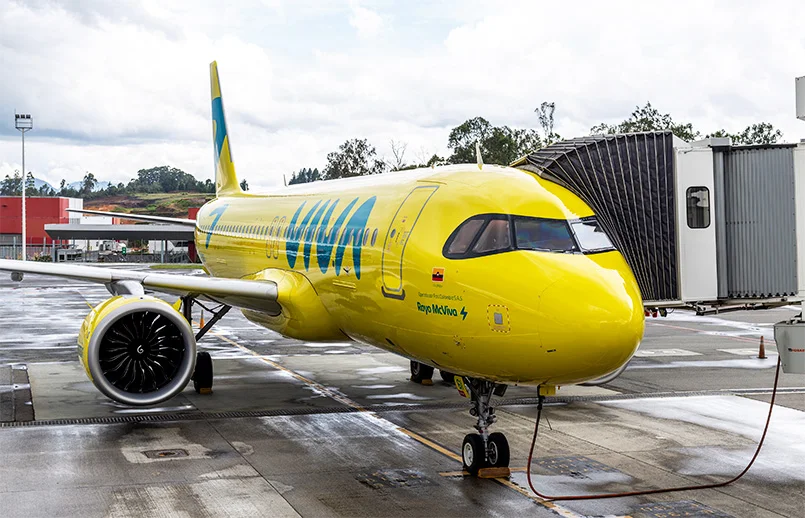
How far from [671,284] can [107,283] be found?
9421 millimetres

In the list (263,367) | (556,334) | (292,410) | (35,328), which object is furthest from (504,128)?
(556,334)

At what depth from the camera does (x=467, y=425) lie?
1447cm

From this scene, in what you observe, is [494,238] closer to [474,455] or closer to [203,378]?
[474,455]

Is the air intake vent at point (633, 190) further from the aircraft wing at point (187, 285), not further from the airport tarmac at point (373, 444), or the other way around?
the aircraft wing at point (187, 285)

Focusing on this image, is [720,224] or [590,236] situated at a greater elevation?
[720,224]

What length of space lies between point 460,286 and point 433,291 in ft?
1.69

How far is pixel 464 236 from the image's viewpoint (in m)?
10.4

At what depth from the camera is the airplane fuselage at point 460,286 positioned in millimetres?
9195

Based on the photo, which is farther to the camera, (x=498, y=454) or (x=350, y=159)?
(x=350, y=159)

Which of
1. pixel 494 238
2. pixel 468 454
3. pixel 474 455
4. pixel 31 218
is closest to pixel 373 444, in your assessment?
pixel 468 454

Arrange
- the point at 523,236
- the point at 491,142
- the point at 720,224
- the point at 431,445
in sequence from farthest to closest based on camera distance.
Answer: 1. the point at 491,142
2. the point at 431,445
3. the point at 720,224
4. the point at 523,236

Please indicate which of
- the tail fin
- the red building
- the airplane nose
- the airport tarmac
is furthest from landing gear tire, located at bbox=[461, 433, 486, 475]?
the red building

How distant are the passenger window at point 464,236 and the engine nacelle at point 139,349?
532cm

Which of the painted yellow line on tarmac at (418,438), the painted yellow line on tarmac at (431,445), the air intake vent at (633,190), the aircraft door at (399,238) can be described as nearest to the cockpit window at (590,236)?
the air intake vent at (633,190)
